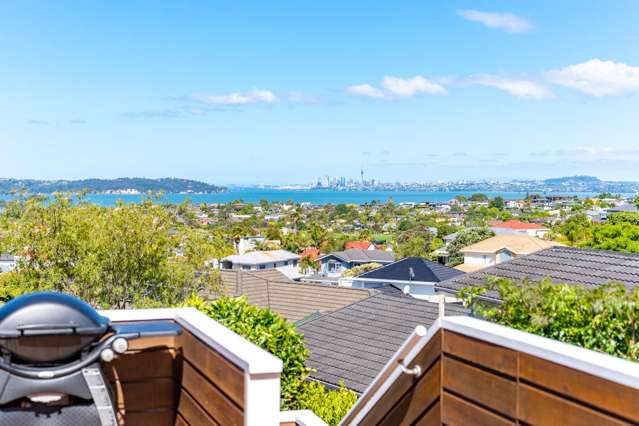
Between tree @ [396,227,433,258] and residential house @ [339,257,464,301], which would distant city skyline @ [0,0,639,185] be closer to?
residential house @ [339,257,464,301]

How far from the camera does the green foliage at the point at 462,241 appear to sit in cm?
5144

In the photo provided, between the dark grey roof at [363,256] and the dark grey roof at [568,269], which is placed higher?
the dark grey roof at [568,269]

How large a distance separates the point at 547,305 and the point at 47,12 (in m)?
24.5

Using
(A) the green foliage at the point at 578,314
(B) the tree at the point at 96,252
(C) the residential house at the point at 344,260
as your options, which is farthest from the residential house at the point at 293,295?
(C) the residential house at the point at 344,260

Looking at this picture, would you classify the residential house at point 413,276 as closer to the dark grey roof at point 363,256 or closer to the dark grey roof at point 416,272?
the dark grey roof at point 416,272

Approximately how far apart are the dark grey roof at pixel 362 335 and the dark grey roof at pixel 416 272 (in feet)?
44.4

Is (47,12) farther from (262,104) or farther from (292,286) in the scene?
(262,104)

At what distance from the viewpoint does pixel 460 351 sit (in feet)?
7.25

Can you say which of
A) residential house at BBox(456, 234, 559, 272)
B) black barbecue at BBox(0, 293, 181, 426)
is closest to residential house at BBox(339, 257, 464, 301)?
residential house at BBox(456, 234, 559, 272)

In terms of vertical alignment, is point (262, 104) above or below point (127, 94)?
above

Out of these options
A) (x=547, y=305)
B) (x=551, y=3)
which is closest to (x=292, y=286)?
(x=547, y=305)

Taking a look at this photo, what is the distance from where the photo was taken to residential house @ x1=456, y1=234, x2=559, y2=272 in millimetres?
43188

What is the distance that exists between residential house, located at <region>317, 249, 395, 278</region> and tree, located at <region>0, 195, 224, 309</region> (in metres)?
41.0

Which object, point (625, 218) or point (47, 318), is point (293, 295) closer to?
point (47, 318)
